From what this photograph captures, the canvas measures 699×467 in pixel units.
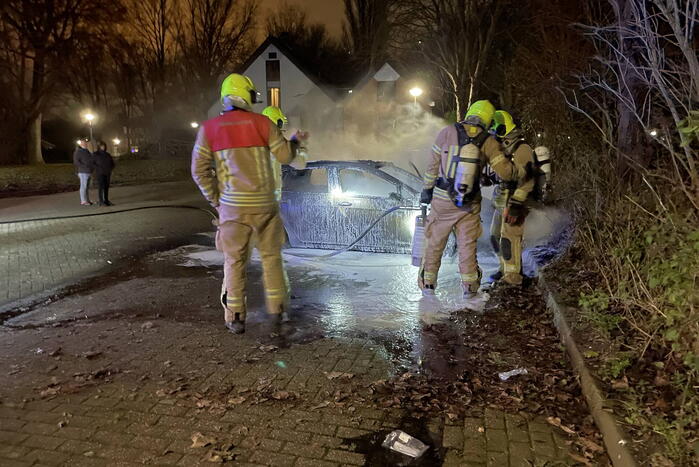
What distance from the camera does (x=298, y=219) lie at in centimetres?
770

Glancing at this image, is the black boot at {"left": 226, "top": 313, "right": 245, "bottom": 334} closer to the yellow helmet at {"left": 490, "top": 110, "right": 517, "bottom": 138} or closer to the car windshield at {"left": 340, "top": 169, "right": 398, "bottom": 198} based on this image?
the car windshield at {"left": 340, "top": 169, "right": 398, "bottom": 198}

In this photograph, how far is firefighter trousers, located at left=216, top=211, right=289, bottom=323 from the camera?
4695 millimetres

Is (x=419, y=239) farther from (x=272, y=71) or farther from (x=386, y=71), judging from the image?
(x=272, y=71)

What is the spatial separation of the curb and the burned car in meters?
2.89

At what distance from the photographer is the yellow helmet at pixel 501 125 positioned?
19.3 ft

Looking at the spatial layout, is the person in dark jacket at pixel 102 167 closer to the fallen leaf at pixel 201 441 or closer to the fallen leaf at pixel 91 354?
the fallen leaf at pixel 91 354

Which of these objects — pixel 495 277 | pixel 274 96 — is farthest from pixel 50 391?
pixel 274 96

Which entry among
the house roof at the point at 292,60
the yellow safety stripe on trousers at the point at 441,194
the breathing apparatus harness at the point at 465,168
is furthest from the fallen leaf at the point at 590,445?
the house roof at the point at 292,60

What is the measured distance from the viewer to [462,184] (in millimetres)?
5258

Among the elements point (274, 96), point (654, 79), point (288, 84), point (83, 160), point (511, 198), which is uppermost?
point (288, 84)

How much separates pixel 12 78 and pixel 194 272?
25.4m

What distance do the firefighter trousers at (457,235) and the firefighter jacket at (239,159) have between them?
1725mm

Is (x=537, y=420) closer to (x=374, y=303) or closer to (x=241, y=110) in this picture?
(x=374, y=303)

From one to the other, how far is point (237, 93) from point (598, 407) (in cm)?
363
